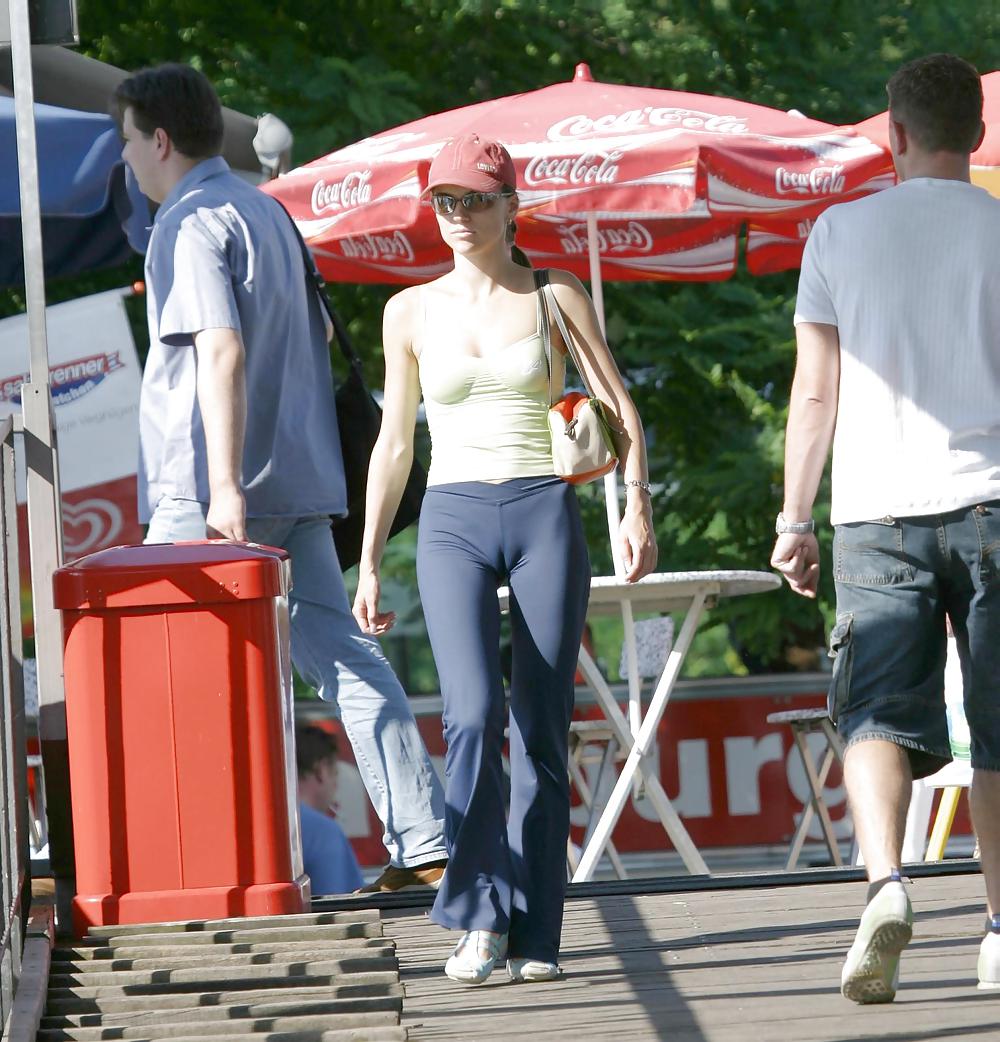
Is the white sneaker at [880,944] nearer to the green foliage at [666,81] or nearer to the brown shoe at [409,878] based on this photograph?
the brown shoe at [409,878]

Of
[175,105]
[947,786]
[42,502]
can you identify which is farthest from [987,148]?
[42,502]

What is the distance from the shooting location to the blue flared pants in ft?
13.6

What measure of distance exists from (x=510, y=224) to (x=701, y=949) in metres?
1.73

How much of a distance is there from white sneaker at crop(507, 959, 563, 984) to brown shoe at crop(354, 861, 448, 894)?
3.57ft

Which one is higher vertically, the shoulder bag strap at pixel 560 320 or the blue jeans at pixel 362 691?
the shoulder bag strap at pixel 560 320

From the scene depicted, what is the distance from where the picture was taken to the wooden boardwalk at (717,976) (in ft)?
11.8

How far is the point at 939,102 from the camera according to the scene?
3957 millimetres

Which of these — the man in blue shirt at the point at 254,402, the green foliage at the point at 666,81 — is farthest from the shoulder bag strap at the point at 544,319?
the green foliage at the point at 666,81

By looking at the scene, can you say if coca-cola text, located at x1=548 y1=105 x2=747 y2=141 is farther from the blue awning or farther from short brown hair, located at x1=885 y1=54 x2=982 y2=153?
short brown hair, located at x1=885 y1=54 x2=982 y2=153

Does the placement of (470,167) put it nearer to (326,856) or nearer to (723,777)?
(326,856)

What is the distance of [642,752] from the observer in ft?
20.7

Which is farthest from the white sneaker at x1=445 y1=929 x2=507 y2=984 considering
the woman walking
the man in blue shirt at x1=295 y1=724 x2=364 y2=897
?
the man in blue shirt at x1=295 y1=724 x2=364 y2=897

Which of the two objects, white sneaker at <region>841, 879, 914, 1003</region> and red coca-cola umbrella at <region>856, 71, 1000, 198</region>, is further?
red coca-cola umbrella at <region>856, 71, 1000, 198</region>

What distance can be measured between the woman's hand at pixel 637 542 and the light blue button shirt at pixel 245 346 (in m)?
1.21
